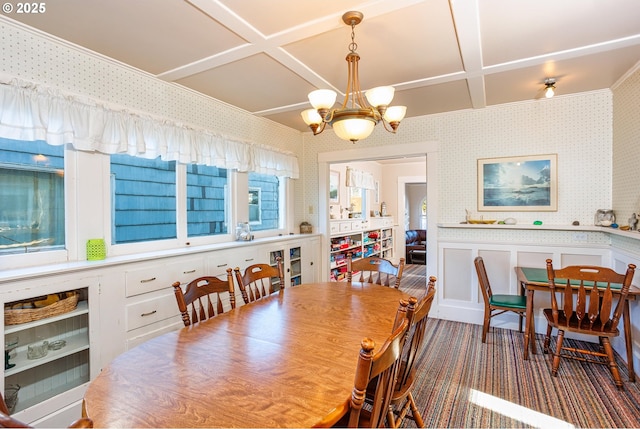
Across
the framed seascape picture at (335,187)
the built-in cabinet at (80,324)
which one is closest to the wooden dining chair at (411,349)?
the built-in cabinet at (80,324)

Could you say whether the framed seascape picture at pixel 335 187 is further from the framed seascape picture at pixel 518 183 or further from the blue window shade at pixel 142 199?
the blue window shade at pixel 142 199

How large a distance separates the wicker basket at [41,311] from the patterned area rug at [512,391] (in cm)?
234

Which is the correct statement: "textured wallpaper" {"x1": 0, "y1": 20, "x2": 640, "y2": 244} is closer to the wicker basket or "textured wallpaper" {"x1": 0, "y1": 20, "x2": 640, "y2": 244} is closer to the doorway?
the doorway

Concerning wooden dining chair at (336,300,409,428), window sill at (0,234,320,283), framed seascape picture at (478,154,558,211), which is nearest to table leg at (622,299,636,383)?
framed seascape picture at (478,154,558,211)

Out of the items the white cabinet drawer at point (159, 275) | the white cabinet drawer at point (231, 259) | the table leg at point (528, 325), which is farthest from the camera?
the white cabinet drawer at point (231, 259)

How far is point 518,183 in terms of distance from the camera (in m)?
3.65

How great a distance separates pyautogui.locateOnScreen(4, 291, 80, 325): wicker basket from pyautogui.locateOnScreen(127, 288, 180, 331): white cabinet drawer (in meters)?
0.37

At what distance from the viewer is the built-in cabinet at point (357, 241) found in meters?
5.45

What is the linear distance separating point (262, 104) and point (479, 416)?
3.42 m

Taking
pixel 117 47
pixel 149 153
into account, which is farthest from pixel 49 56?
pixel 149 153

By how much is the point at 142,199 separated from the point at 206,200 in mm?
711

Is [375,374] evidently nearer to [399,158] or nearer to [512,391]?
[512,391]

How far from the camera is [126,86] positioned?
2654mm

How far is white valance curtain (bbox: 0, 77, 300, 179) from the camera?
2018mm
